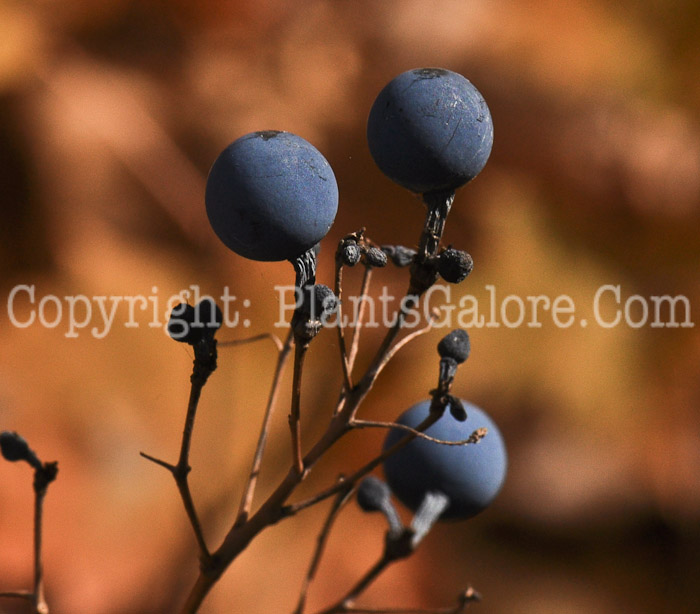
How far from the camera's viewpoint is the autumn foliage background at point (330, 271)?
1.09 metres

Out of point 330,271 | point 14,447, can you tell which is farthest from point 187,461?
point 330,271

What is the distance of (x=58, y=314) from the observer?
1.12 m

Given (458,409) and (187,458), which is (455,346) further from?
(187,458)

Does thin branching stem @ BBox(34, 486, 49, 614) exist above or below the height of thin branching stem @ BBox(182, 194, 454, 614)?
below

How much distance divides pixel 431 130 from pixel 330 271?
2.39 feet

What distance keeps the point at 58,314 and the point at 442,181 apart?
2.90 ft

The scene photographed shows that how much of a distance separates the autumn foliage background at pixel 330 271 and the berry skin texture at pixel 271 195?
633mm

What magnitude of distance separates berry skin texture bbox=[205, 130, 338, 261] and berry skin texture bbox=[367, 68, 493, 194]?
0.14ft

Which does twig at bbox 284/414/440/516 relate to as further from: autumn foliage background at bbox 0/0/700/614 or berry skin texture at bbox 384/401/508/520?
autumn foliage background at bbox 0/0/700/614

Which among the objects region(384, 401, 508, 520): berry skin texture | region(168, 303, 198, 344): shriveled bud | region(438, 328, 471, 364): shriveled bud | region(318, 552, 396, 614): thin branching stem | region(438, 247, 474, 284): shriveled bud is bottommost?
region(318, 552, 396, 614): thin branching stem

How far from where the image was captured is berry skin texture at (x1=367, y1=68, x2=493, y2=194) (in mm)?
390

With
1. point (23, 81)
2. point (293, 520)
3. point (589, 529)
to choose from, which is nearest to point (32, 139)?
point (23, 81)

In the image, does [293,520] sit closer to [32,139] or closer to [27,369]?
[27,369]

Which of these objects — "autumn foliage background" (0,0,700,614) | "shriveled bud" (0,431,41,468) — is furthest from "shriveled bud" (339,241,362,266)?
"autumn foliage background" (0,0,700,614)
